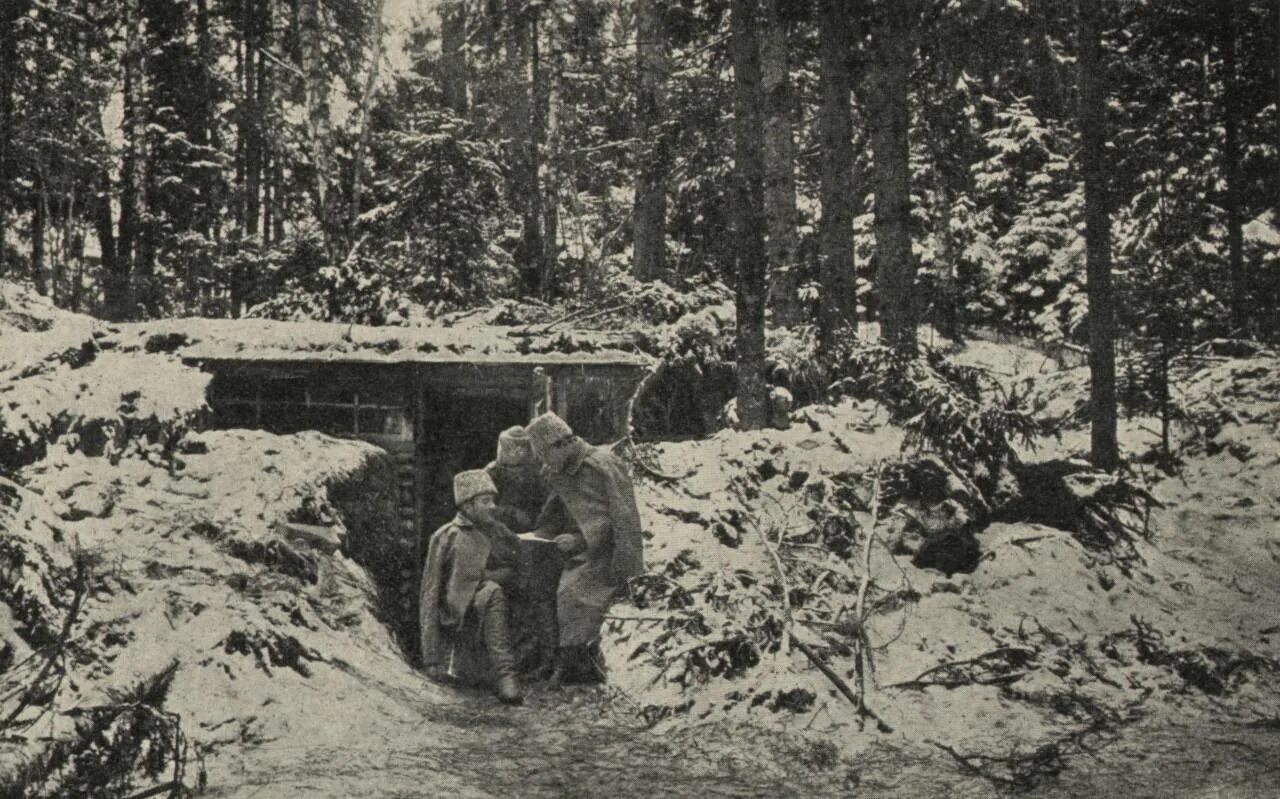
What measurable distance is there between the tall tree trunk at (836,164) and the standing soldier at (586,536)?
666 cm

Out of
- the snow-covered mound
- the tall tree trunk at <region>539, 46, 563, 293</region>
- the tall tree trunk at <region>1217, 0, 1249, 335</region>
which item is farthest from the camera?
the tall tree trunk at <region>539, 46, 563, 293</region>

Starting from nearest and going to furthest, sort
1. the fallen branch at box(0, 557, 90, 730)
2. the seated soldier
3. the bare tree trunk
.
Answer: the fallen branch at box(0, 557, 90, 730) → the seated soldier → the bare tree trunk

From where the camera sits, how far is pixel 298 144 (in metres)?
26.7

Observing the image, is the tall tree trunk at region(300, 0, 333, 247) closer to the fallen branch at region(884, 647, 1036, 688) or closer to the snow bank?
the snow bank

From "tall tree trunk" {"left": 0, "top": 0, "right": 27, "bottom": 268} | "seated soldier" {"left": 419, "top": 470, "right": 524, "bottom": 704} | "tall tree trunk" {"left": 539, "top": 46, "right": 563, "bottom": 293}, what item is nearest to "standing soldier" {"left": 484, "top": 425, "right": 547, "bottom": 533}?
"seated soldier" {"left": 419, "top": 470, "right": 524, "bottom": 704}

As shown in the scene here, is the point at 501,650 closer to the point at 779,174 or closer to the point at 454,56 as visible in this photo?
the point at 779,174

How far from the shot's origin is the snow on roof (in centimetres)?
1177

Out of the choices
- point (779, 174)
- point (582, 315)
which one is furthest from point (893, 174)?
point (582, 315)

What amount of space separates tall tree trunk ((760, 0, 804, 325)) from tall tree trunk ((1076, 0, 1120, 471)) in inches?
152

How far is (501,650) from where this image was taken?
762 cm

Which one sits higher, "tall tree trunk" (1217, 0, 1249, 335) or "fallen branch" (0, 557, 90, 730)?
"tall tree trunk" (1217, 0, 1249, 335)

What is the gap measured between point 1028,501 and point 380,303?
34.5 ft

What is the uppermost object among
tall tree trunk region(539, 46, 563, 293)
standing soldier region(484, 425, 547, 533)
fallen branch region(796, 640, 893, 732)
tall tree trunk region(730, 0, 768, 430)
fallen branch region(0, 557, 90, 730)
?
tall tree trunk region(539, 46, 563, 293)

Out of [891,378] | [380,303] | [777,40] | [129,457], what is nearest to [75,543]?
[129,457]
